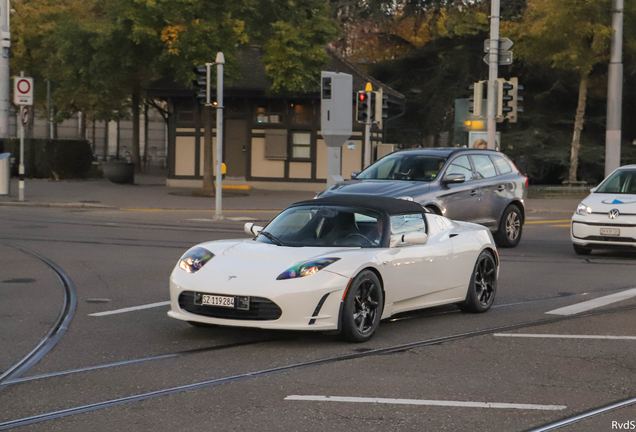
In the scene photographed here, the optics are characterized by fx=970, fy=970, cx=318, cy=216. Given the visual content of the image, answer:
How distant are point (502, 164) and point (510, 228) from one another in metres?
1.20

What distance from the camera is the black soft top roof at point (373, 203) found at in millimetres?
9039

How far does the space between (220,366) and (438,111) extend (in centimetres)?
3744

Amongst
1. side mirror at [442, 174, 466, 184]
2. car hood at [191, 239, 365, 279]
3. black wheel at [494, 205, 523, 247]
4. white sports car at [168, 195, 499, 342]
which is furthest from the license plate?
black wheel at [494, 205, 523, 247]

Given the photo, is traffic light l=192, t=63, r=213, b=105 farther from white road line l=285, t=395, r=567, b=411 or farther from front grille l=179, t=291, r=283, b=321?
white road line l=285, t=395, r=567, b=411

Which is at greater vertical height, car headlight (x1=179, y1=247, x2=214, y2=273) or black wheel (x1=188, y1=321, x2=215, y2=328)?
car headlight (x1=179, y1=247, x2=214, y2=273)

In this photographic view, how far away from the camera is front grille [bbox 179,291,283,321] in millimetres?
→ 7750

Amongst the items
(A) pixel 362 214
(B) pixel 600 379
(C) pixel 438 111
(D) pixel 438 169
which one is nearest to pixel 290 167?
(C) pixel 438 111

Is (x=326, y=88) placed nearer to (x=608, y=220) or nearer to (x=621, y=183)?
(x=621, y=183)

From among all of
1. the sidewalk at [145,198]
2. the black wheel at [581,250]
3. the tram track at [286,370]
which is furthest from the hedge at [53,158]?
the tram track at [286,370]

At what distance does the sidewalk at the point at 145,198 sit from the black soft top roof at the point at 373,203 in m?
16.3

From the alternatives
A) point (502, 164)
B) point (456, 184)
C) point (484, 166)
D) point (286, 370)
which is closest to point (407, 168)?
point (456, 184)

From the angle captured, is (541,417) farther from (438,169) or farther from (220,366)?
(438,169)

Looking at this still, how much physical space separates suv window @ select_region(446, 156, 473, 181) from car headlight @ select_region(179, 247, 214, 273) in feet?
27.8

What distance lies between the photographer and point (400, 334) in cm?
858
